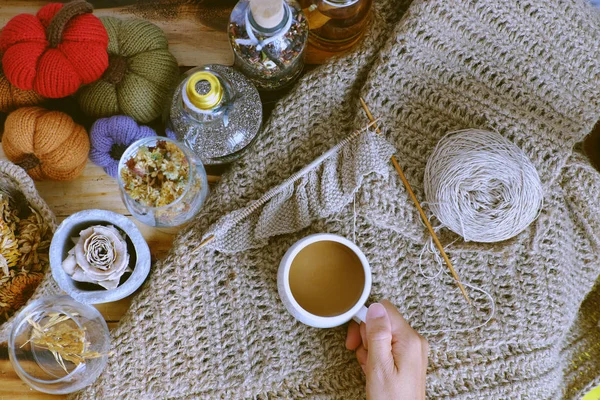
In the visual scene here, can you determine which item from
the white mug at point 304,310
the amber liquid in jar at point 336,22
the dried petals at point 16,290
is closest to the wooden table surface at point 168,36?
the amber liquid in jar at point 336,22

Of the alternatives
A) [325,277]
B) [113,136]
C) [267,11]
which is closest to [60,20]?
[113,136]

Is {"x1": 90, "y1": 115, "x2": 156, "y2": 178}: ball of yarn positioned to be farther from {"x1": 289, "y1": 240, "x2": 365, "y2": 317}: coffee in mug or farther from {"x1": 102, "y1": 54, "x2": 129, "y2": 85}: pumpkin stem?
{"x1": 289, "y1": 240, "x2": 365, "y2": 317}: coffee in mug

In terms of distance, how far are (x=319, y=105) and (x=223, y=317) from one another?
0.44m

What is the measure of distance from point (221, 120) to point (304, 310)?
0.36 metres

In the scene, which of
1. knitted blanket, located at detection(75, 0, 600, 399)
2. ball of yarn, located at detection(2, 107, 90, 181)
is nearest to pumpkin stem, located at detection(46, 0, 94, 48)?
ball of yarn, located at detection(2, 107, 90, 181)

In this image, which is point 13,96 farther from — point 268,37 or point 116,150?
point 268,37

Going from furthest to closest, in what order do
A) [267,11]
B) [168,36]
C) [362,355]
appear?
[168,36] → [362,355] → [267,11]

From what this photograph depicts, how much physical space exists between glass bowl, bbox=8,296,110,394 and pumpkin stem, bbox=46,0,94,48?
427 millimetres

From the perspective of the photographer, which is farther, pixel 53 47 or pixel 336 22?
pixel 336 22

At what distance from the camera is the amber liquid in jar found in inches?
38.0

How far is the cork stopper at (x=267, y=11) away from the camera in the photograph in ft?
2.75

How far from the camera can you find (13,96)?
38.2 inches

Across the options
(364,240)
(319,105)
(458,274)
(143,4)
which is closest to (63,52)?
(143,4)

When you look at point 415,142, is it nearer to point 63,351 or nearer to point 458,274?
point 458,274
